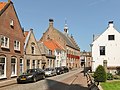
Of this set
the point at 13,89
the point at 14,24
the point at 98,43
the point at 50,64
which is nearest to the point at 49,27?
the point at 50,64

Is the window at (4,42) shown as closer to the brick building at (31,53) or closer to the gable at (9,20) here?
the gable at (9,20)

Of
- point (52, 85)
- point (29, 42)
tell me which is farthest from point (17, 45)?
point (52, 85)

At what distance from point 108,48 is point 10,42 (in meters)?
21.2

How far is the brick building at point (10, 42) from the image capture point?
27.7 metres

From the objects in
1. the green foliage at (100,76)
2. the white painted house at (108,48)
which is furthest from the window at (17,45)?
the white painted house at (108,48)

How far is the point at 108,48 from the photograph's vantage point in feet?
145

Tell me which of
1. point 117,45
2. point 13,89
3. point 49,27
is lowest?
point 13,89

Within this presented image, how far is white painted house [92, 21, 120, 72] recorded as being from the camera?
43906mm

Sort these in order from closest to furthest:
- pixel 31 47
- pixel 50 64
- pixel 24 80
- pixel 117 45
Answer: pixel 24 80, pixel 31 47, pixel 117 45, pixel 50 64

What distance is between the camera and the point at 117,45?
1734 inches

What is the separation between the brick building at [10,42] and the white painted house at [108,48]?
1640cm

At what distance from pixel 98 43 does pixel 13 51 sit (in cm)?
1930

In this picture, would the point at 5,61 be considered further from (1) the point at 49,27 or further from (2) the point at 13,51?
(1) the point at 49,27

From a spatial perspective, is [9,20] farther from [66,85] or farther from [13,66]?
[66,85]
